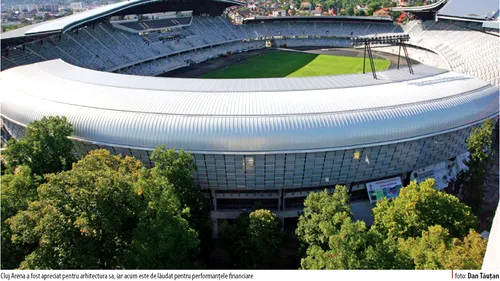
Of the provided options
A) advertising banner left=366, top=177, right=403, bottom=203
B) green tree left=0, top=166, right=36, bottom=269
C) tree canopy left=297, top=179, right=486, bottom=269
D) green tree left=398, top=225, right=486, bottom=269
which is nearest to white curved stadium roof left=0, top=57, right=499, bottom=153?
advertising banner left=366, top=177, right=403, bottom=203

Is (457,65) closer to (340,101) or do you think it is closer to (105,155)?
(340,101)

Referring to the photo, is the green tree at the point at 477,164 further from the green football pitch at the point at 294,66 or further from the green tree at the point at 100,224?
the green football pitch at the point at 294,66

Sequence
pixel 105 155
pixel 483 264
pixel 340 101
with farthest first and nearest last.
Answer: pixel 340 101, pixel 105 155, pixel 483 264

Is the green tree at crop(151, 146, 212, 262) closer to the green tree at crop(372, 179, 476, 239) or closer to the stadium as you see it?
the stadium

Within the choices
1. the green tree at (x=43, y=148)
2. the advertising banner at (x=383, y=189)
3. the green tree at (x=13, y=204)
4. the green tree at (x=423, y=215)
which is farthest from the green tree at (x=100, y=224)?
the advertising banner at (x=383, y=189)

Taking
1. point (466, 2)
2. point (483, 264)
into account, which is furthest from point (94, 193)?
point (466, 2)

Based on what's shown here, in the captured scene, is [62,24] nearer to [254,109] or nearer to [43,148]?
[43,148]
